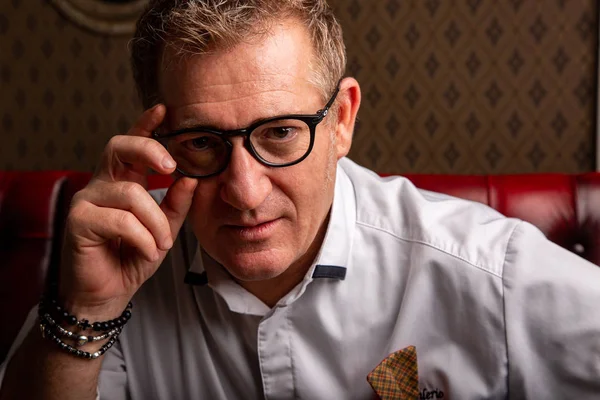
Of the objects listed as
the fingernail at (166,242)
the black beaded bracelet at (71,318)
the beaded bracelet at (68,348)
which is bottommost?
the beaded bracelet at (68,348)

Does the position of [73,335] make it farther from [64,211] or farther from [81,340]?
[64,211]

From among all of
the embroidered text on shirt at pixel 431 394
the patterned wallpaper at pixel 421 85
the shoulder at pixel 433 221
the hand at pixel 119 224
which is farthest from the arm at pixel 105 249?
the patterned wallpaper at pixel 421 85

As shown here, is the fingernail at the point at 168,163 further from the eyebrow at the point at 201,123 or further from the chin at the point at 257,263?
the chin at the point at 257,263

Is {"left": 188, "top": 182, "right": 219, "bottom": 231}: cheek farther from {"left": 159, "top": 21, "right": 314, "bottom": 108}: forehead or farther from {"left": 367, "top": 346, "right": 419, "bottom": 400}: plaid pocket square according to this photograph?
{"left": 367, "top": 346, "right": 419, "bottom": 400}: plaid pocket square

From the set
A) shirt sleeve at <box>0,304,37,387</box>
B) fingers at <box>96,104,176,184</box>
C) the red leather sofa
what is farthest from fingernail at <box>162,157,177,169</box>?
the red leather sofa

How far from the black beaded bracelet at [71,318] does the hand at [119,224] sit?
1 cm

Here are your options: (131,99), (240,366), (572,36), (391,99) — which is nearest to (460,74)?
(391,99)

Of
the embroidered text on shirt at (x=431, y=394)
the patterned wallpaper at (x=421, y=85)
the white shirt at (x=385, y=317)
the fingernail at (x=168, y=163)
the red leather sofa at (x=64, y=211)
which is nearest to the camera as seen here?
the fingernail at (x=168, y=163)

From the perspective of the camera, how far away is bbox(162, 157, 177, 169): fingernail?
994 mm

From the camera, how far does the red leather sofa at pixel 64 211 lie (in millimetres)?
1461

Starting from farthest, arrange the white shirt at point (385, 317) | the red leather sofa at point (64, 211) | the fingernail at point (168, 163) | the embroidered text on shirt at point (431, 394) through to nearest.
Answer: the red leather sofa at point (64, 211), the embroidered text on shirt at point (431, 394), the white shirt at point (385, 317), the fingernail at point (168, 163)

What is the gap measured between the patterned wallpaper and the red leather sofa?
1.70 metres

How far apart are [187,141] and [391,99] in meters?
2.34

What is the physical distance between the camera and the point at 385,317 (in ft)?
4.09
